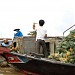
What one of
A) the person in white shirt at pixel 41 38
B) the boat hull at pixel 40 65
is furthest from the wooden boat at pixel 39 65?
the person in white shirt at pixel 41 38

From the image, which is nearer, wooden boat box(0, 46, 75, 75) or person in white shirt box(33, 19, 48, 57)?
wooden boat box(0, 46, 75, 75)

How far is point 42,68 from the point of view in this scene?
932 cm

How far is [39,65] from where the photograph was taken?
942 centimetres

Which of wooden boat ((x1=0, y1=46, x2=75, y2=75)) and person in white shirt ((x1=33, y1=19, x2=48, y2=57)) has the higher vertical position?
person in white shirt ((x1=33, y1=19, x2=48, y2=57))

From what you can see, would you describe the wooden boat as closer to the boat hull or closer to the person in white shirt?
the boat hull

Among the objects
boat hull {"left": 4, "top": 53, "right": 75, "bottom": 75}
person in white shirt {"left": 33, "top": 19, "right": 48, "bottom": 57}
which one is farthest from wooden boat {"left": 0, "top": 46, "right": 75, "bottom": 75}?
person in white shirt {"left": 33, "top": 19, "right": 48, "bottom": 57}

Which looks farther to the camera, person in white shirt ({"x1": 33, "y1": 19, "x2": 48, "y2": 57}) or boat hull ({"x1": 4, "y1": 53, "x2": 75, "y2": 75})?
person in white shirt ({"x1": 33, "y1": 19, "x2": 48, "y2": 57})

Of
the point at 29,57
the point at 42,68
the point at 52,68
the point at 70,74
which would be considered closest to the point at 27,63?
the point at 29,57

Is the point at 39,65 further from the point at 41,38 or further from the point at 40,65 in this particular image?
the point at 41,38

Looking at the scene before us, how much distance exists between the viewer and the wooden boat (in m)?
8.18

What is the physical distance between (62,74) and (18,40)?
410cm

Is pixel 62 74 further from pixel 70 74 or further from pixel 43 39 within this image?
pixel 43 39

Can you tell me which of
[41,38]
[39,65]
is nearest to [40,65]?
[39,65]

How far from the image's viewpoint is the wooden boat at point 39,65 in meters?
8.18
